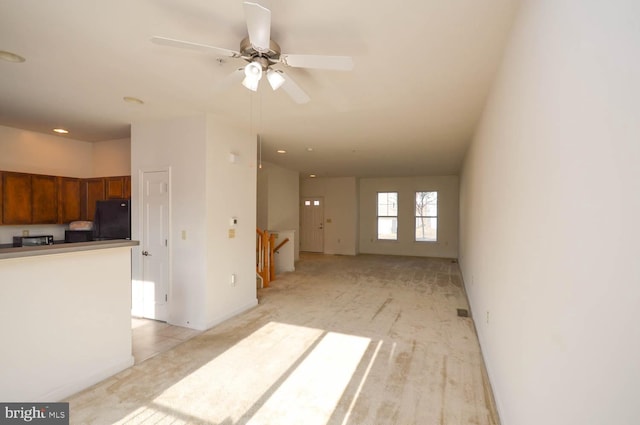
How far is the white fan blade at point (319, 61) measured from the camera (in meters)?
1.82

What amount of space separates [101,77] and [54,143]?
10.1ft

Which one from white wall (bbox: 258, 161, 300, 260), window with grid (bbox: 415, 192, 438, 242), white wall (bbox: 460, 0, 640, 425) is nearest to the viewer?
white wall (bbox: 460, 0, 640, 425)

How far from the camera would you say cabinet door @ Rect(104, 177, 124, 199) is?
4535 mm

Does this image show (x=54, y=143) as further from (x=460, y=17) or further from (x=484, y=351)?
(x=484, y=351)

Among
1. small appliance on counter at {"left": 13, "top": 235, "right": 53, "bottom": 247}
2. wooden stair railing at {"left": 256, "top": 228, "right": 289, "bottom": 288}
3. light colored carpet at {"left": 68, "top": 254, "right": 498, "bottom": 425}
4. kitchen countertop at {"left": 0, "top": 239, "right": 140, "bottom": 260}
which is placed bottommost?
light colored carpet at {"left": 68, "top": 254, "right": 498, "bottom": 425}

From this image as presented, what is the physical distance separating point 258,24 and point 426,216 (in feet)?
29.2

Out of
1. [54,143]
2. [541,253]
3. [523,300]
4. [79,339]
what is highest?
[54,143]

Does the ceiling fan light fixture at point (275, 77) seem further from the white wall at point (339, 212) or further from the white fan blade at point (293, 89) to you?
the white wall at point (339, 212)

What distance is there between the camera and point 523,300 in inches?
63.4

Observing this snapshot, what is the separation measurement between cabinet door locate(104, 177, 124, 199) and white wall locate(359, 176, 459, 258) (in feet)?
23.7

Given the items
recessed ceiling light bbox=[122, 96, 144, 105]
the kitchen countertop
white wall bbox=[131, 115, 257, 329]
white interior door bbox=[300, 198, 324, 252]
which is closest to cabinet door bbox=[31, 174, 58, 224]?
white wall bbox=[131, 115, 257, 329]

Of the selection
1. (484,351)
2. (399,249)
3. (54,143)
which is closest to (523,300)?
(484,351)

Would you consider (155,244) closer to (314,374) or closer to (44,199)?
(44,199)

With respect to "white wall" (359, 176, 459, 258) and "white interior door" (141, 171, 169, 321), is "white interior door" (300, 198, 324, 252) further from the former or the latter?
"white interior door" (141, 171, 169, 321)
